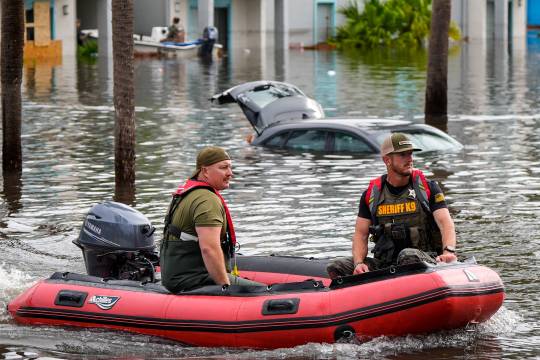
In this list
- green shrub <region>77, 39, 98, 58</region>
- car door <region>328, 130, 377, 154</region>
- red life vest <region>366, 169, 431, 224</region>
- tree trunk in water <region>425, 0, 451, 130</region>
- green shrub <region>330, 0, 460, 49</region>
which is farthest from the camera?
green shrub <region>330, 0, 460, 49</region>

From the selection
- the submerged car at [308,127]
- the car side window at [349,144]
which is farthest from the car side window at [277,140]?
the car side window at [349,144]

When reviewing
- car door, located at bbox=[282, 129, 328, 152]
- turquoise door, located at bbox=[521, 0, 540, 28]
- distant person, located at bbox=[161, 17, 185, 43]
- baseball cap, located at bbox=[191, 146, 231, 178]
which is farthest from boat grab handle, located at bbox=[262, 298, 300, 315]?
turquoise door, located at bbox=[521, 0, 540, 28]

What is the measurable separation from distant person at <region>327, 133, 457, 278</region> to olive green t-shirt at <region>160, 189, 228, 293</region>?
45.6 inches

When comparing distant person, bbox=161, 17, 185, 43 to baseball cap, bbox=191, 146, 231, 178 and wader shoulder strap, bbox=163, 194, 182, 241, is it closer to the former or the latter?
wader shoulder strap, bbox=163, 194, 182, 241

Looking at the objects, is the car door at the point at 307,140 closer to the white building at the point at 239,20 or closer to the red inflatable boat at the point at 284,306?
the red inflatable boat at the point at 284,306

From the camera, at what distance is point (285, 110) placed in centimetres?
2283

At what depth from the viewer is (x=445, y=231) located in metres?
10.3

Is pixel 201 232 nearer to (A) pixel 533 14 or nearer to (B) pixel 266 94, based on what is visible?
(B) pixel 266 94

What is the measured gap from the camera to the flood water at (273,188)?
10281 millimetres

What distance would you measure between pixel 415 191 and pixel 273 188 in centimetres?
817

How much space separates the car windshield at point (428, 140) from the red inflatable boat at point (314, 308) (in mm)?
10972

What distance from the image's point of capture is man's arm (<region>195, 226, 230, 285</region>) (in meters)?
9.95

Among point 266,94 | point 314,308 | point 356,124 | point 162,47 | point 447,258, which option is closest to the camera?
point 314,308

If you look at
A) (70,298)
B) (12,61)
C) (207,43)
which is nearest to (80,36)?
(207,43)
